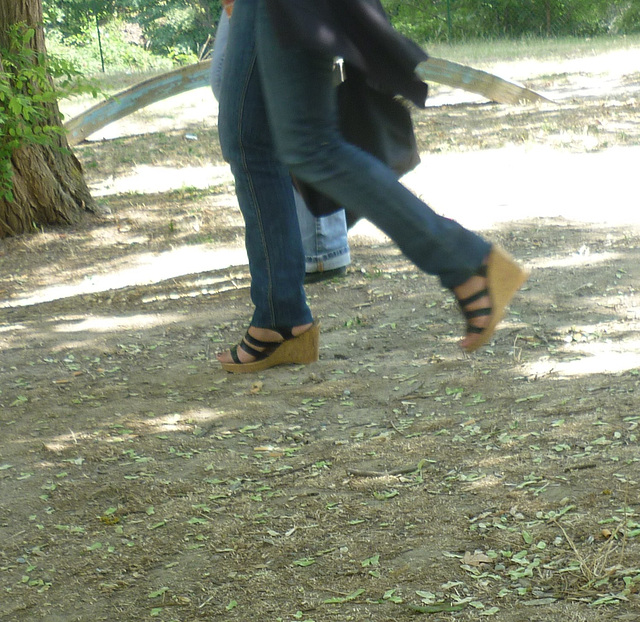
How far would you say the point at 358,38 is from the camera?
7.24ft

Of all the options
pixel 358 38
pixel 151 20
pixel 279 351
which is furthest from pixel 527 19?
pixel 358 38

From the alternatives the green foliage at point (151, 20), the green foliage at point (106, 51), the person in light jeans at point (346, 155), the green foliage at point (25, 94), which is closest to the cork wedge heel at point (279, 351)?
the person in light jeans at point (346, 155)

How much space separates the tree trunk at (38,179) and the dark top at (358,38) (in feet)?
11.4

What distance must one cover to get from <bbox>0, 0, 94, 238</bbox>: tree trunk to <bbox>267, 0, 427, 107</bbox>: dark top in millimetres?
3474

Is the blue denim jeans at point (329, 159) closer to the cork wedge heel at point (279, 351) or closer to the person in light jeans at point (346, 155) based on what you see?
the person in light jeans at point (346, 155)

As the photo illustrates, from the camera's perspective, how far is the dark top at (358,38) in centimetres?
209

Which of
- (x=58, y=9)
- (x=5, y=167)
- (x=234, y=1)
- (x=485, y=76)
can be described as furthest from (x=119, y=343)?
(x=58, y=9)

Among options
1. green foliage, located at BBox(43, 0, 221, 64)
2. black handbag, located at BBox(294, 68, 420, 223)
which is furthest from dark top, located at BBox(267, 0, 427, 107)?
green foliage, located at BBox(43, 0, 221, 64)

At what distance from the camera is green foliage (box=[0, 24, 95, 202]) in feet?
16.3

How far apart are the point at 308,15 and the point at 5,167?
3.58 meters

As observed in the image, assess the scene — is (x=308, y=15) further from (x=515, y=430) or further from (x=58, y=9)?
(x=58, y=9)

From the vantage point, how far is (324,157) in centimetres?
213

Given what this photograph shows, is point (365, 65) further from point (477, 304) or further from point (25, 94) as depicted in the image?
point (25, 94)

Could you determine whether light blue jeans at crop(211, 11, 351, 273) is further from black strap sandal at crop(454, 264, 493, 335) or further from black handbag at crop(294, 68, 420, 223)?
black strap sandal at crop(454, 264, 493, 335)
